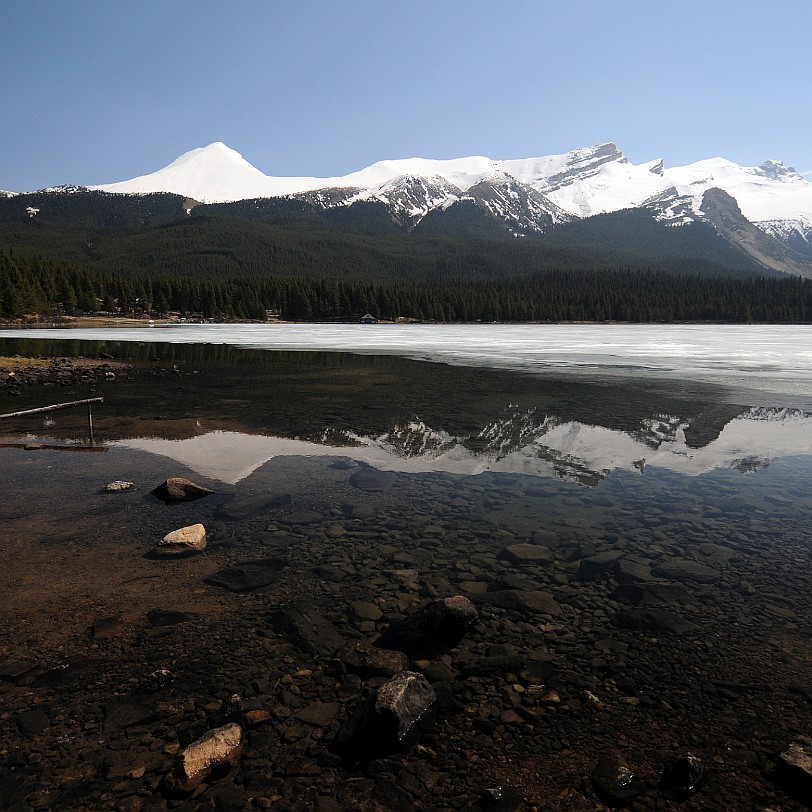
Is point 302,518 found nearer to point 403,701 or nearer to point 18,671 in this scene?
point 18,671

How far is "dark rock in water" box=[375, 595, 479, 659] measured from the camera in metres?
7.85

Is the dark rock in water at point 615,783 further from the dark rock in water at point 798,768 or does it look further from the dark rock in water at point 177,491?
the dark rock in water at point 177,491

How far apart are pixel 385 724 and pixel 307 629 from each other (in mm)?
2446

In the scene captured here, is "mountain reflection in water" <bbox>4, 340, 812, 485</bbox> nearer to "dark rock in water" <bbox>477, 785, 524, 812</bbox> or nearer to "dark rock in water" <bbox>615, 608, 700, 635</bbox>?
"dark rock in water" <bbox>615, 608, 700, 635</bbox>

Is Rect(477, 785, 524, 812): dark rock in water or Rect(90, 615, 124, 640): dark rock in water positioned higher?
Rect(90, 615, 124, 640): dark rock in water

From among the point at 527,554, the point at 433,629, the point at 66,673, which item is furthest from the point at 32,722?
the point at 527,554

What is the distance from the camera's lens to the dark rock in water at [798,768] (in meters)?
5.42

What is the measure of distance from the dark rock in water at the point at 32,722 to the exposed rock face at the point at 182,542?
4304 millimetres

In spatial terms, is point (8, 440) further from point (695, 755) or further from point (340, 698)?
point (695, 755)

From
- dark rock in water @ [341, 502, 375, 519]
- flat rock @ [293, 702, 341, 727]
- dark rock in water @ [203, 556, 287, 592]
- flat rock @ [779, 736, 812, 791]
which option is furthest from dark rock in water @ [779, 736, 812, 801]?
dark rock in water @ [341, 502, 375, 519]

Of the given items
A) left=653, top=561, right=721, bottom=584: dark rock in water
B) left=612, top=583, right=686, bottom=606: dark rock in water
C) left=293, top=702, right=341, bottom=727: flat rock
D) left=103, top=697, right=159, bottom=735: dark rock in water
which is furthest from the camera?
left=653, top=561, right=721, bottom=584: dark rock in water

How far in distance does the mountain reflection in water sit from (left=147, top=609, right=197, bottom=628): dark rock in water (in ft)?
23.7

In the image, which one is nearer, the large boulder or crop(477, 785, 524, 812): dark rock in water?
crop(477, 785, 524, 812): dark rock in water

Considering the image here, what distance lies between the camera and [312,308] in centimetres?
19550
